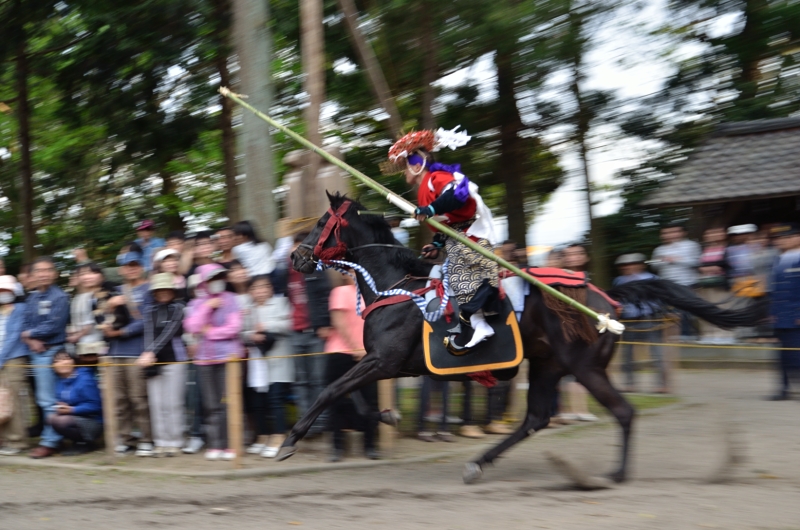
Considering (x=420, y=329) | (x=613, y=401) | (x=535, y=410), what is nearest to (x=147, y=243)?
(x=420, y=329)

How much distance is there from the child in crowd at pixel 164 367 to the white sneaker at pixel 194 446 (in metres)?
0.08

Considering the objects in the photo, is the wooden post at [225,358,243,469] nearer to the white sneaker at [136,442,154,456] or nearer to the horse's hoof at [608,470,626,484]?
the white sneaker at [136,442,154,456]

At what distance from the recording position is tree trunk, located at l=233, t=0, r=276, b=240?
35.4ft

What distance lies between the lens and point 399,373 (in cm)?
777

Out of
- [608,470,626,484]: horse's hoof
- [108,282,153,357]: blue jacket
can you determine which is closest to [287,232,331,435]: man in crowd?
[108,282,153,357]: blue jacket

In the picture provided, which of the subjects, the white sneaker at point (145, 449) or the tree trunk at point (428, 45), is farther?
the tree trunk at point (428, 45)

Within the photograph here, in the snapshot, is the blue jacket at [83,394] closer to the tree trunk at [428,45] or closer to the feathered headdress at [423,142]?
the feathered headdress at [423,142]

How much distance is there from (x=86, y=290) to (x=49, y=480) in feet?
7.31

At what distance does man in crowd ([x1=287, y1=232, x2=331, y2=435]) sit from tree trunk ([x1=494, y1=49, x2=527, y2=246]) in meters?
8.27

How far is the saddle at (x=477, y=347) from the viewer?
757 centimetres

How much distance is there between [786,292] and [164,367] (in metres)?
7.04

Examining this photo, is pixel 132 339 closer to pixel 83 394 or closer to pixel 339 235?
pixel 83 394

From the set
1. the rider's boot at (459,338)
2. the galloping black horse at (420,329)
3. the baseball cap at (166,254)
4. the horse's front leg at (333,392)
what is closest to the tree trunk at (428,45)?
the baseball cap at (166,254)

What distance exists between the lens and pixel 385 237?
816cm
